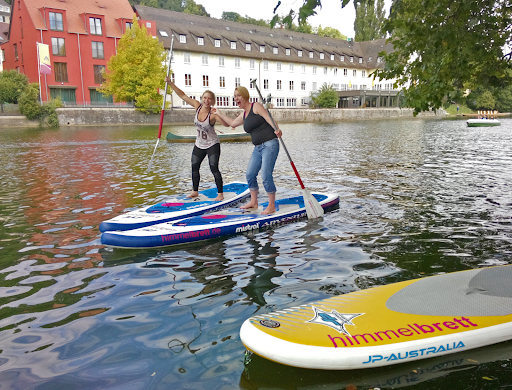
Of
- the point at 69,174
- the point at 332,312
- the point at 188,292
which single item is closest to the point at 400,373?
A: the point at 332,312

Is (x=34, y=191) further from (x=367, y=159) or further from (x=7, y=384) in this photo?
(x=367, y=159)

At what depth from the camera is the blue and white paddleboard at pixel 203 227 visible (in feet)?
21.8

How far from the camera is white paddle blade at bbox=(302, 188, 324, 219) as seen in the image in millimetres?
8406

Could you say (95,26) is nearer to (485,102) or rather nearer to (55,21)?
(55,21)

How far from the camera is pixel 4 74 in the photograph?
152 ft

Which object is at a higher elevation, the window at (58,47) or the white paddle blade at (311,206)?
the window at (58,47)

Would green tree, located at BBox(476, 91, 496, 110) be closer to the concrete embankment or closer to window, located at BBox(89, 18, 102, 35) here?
the concrete embankment

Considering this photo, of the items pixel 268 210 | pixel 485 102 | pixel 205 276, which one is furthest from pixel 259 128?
pixel 485 102

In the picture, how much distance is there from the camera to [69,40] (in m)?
49.5

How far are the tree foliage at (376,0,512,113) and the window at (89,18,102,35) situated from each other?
171ft

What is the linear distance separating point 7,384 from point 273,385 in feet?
7.24

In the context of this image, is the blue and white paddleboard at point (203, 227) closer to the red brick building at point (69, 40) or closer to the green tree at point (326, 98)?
the red brick building at point (69, 40)

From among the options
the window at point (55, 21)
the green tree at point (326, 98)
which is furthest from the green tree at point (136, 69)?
the green tree at point (326, 98)

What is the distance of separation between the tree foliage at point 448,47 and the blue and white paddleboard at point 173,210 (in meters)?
4.17
